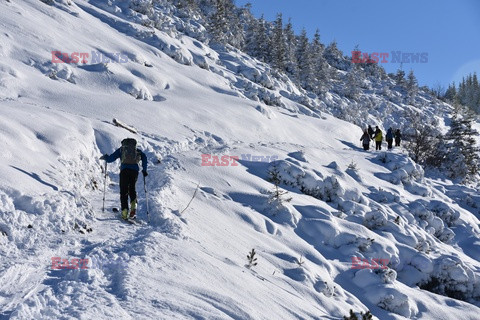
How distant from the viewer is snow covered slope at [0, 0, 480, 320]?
423 centimetres

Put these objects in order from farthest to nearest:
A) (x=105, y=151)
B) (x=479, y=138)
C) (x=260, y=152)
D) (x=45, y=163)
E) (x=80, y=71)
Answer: (x=479, y=138)
(x=80, y=71)
(x=260, y=152)
(x=105, y=151)
(x=45, y=163)

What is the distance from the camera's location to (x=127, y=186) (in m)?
6.80

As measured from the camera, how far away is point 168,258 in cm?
488

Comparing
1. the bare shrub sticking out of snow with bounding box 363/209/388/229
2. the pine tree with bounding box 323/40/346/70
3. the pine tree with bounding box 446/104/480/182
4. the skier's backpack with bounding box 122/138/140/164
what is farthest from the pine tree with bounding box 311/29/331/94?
the skier's backpack with bounding box 122/138/140/164

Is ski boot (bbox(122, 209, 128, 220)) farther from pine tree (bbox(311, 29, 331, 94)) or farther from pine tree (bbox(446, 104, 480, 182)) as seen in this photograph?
pine tree (bbox(311, 29, 331, 94))

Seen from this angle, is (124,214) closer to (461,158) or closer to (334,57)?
(461,158)

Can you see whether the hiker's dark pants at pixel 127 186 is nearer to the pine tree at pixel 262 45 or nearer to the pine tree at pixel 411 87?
the pine tree at pixel 262 45

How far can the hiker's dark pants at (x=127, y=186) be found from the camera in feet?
21.9

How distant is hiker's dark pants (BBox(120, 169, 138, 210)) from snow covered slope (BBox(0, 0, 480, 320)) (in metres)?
0.48

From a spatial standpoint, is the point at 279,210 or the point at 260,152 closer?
the point at 279,210

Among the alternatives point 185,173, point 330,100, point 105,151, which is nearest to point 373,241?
point 185,173

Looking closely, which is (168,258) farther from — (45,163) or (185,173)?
(185,173)

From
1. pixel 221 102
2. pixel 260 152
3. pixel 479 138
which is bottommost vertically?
pixel 260 152

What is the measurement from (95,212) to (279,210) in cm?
459
